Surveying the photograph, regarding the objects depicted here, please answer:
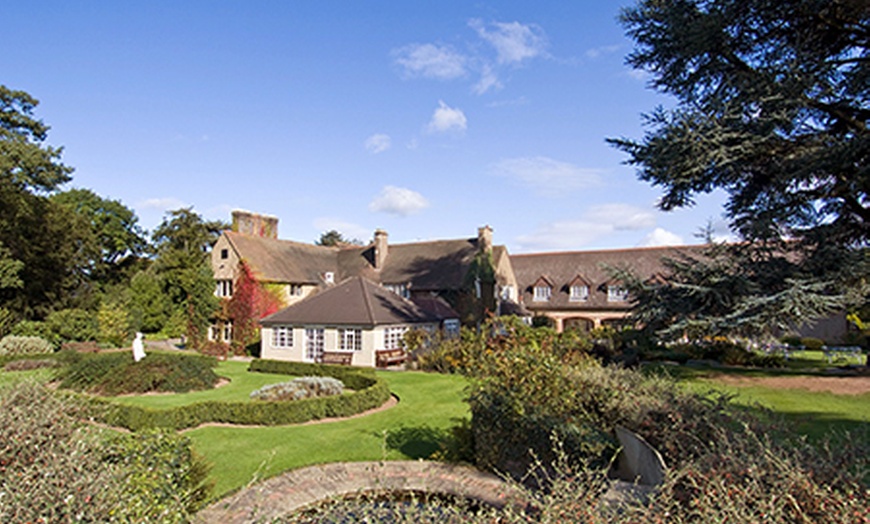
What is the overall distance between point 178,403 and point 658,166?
1725 centimetres

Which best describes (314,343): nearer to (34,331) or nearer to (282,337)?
(282,337)

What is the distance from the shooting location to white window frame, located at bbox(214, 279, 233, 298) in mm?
33469

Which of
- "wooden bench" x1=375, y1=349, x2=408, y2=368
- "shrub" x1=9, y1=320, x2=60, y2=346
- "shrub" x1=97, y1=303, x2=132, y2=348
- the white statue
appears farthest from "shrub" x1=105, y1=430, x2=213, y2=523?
"shrub" x1=97, y1=303, x2=132, y2=348

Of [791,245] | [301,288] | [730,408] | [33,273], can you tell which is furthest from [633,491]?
[33,273]

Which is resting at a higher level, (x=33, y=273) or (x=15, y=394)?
(x=33, y=273)

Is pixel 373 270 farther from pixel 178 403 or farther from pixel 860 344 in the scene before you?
pixel 860 344

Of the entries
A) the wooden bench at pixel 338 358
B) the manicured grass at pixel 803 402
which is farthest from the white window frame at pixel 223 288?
the manicured grass at pixel 803 402

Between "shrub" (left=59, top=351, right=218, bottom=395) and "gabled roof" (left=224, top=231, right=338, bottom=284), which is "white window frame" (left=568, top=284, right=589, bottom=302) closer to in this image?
"gabled roof" (left=224, top=231, right=338, bottom=284)

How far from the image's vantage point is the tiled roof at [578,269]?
3998cm

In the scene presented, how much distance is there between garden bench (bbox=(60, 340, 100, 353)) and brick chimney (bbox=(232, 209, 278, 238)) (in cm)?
1194

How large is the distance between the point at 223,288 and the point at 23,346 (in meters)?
10.8

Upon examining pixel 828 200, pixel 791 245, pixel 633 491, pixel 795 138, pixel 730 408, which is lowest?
pixel 633 491

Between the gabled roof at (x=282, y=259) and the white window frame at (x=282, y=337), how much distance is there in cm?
521

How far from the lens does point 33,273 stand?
34594 mm
